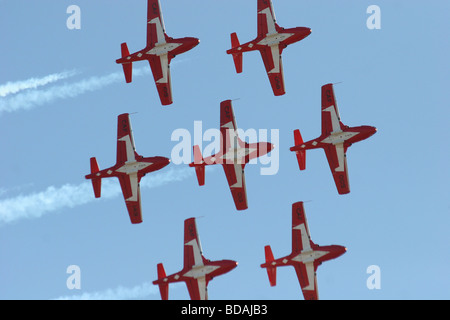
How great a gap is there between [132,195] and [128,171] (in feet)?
5.46

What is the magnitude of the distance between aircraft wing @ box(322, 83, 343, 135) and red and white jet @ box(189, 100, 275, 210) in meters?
4.09

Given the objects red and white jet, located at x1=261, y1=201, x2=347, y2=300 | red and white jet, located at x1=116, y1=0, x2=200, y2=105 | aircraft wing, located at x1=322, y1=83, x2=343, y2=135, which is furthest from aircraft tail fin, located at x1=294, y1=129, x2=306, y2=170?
red and white jet, located at x1=116, y1=0, x2=200, y2=105

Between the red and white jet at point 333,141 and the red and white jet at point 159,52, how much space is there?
9.37 m

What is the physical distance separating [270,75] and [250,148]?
6.08 meters

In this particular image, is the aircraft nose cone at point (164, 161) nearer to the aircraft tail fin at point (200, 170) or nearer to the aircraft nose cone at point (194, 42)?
the aircraft tail fin at point (200, 170)

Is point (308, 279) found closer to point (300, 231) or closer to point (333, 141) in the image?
point (300, 231)

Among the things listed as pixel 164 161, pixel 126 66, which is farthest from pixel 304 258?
pixel 126 66

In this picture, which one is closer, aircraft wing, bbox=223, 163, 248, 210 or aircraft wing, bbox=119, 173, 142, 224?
aircraft wing, bbox=119, 173, 142, 224

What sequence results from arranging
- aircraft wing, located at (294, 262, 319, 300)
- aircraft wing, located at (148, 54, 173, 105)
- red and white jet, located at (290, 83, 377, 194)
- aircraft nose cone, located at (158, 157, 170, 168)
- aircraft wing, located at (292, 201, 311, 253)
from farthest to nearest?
aircraft wing, located at (148, 54, 173, 105)
red and white jet, located at (290, 83, 377, 194)
aircraft wing, located at (292, 201, 311, 253)
aircraft wing, located at (294, 262, 319, 300)
aircraft nose cone, located at (158, 157, 170, 168)

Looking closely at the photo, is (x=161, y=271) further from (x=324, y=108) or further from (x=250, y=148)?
(x=324, y=108)

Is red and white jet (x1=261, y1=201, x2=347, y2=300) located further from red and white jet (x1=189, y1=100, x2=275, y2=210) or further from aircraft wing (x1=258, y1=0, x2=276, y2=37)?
aircraft wing (x1=258, y1=0, x2=276, y2=37)

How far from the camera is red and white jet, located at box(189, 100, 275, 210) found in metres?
75.2

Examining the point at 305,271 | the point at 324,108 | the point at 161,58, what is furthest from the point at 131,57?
the point at 305,271

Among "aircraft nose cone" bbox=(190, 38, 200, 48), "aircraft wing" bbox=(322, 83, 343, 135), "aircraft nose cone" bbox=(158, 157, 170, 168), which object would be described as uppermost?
"aircraft nose cone" bbox=(190, 38, 200, 48)
